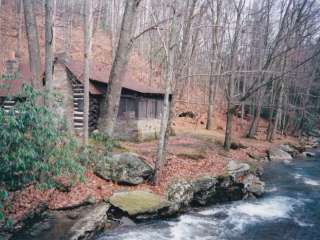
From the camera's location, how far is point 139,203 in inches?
399

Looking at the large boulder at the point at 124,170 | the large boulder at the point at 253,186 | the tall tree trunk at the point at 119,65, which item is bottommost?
the large boulder at the point at 253,186

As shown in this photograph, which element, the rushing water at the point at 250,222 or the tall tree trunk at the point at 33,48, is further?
the tall tree trunk at the point at 33,48

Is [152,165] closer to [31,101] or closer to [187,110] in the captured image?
[31,101]

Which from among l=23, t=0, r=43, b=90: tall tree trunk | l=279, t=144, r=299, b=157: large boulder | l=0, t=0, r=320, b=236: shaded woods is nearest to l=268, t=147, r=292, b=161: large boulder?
l=279, t=144, r=299, b=157: large boulder

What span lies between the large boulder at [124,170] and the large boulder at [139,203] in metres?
1.04

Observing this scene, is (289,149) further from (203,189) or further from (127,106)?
(203,189)

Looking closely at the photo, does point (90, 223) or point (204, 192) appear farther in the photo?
point (204, 192)

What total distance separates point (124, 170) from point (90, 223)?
3368 mm

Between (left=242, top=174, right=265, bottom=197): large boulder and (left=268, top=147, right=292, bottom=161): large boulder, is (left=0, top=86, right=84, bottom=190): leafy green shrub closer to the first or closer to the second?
(left=242, top=174, right=265, bottom=197): large boulder

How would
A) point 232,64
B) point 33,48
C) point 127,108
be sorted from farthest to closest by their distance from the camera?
point 127,108
point 232,64
point 33,48

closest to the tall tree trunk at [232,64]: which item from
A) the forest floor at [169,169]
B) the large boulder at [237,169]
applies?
the forest floor at [169,169]

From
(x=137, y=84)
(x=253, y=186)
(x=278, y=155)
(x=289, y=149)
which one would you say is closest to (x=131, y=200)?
(x=253, y=186)

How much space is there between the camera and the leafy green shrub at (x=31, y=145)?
680cm

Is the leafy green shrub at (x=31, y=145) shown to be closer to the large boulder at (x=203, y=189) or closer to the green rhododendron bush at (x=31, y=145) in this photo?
the green rhododendron bush at (x=31, y=145)
